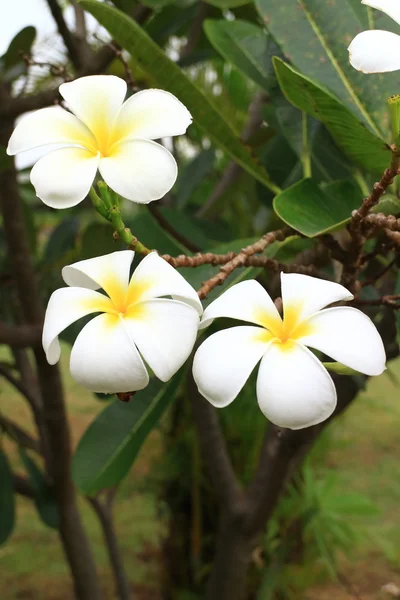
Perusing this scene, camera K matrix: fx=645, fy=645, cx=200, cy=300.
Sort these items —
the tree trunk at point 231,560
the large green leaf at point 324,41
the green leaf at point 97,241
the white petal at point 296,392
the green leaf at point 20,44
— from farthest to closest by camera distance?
the tree trunk at point 231,560, the green leaf at point 97,241, the green leaf at point 20,44, the large green leaf at point 324,41, the white petal at point 296,392

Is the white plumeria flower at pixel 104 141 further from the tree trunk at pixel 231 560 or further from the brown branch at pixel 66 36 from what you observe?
the tree trunk at pixel 231 560

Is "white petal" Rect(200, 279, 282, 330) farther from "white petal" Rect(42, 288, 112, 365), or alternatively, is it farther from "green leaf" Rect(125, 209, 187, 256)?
"green leaf" Rect(125, 209, 187, 256)

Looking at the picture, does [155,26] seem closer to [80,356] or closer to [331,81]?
[331,81]

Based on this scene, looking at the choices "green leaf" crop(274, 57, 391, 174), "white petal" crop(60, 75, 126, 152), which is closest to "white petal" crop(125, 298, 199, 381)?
"white petal" crop(60, 75, 126, 152)

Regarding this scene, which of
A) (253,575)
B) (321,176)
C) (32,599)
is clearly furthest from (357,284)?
(32,599)

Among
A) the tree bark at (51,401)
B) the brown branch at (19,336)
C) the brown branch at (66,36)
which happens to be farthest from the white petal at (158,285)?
the brown branch at (66,36)
